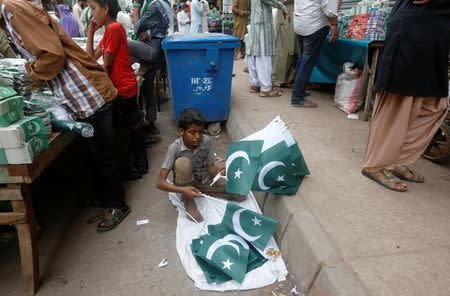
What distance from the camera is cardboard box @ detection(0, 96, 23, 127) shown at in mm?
1617

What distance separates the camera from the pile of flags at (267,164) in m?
2.26

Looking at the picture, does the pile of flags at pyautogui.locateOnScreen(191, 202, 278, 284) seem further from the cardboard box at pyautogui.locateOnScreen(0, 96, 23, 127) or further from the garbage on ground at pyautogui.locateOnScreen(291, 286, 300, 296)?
the cardboard box at pyautogui.locateOnScreen(0, 96, 23, 127)

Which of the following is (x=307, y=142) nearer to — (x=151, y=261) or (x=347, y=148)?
(x=347, y=148)

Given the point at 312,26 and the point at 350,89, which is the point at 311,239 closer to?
the point at 350,89

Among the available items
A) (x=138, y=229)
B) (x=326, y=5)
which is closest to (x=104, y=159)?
(x=138, y=229)

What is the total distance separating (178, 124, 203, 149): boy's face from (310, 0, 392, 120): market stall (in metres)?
2.31

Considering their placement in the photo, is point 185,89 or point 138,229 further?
point 185,89

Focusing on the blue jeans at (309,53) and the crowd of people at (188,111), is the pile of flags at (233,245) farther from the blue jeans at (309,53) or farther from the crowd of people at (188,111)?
the blue jeans at (309,53)

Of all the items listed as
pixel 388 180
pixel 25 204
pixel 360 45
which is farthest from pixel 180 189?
pixel 360 45

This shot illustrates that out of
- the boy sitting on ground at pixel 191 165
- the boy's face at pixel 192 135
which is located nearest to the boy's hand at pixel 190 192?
the boy sitting on ground at pixel 191 165

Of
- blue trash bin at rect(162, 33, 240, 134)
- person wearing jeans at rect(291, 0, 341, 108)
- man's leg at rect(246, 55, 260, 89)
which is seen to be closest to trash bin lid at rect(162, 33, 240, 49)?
blue trash bin at rect(162, 33, 240, 134)

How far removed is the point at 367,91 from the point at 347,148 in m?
1.13

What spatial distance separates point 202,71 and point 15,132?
96.2 inches

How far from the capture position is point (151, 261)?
2.22 meters
